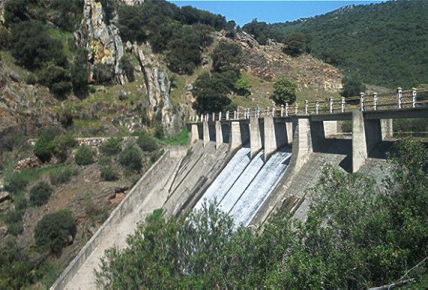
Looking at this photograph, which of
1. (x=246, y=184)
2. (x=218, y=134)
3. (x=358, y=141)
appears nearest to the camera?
(x=358, y=141)

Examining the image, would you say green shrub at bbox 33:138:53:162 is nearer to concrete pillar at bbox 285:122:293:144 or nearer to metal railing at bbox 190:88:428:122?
metal railing at bbox 190:88:428:122

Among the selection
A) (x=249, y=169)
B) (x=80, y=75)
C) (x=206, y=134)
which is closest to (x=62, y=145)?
(x=80, y=75)

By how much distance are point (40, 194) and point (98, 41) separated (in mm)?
26937

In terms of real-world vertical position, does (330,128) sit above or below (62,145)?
above

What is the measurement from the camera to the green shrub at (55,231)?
3272 centimetres

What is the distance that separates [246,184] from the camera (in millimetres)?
28984

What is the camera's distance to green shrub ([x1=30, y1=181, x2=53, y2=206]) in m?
37.2

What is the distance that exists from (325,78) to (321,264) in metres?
63.1

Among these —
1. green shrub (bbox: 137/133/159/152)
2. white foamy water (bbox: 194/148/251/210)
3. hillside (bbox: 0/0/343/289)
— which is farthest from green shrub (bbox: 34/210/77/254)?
green shrub (bbox: 137/133/159/152)

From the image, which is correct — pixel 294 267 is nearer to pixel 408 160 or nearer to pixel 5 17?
pixel 408 160

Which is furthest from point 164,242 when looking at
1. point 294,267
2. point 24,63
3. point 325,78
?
point 325,78

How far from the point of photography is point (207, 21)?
299 feet

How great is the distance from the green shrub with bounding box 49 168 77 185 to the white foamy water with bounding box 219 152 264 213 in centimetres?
1708

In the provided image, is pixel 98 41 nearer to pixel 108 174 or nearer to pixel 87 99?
pixel 87 99
